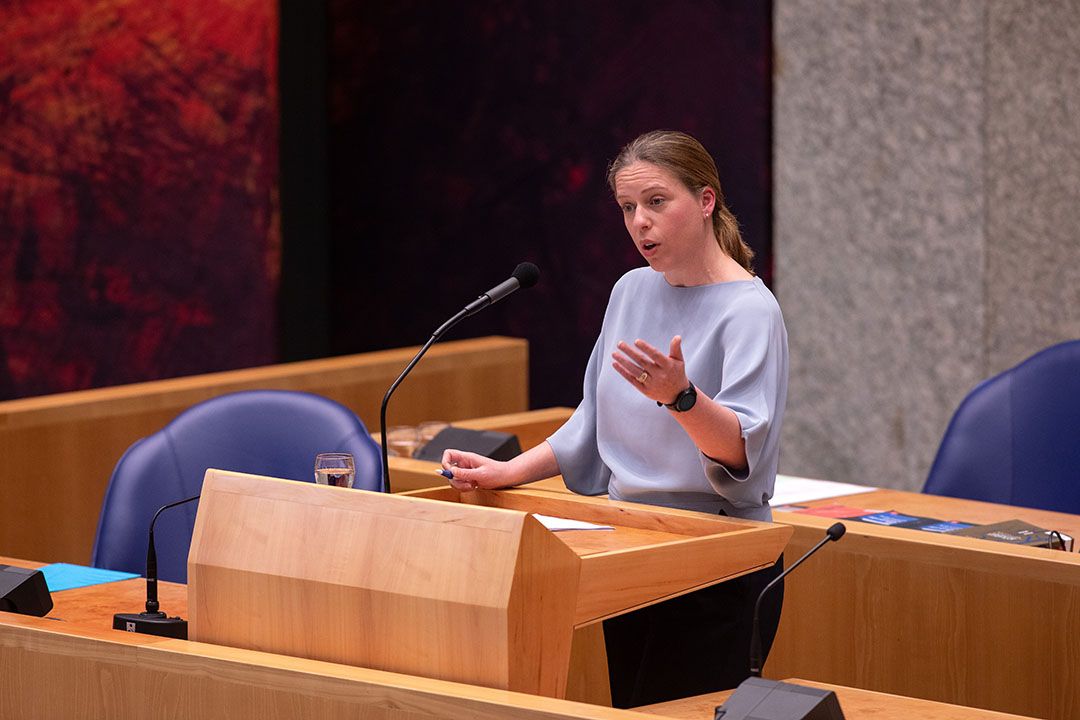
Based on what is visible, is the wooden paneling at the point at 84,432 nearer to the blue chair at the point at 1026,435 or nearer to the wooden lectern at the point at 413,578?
the blue chair at the point at 1026,435

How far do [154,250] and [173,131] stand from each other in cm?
43

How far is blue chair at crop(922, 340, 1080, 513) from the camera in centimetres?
394

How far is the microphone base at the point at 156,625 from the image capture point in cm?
252

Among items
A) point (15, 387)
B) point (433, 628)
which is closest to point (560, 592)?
point (433, 628)

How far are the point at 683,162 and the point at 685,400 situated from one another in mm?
434

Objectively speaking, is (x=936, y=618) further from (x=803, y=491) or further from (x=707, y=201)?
(x=707, y=201)

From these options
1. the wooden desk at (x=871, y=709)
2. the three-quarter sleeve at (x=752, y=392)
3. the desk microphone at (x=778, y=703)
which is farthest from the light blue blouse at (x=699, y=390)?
the desk microphone at (x=778, y=703)

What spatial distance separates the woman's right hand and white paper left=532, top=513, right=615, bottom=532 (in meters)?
0.11

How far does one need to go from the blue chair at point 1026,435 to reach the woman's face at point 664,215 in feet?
4.95

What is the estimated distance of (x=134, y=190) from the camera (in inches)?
250

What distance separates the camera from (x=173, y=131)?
6461 millimetres

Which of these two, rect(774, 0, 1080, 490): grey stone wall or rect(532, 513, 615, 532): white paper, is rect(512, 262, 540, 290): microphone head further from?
rect(774, 0, 1080, 490): grey stone wall

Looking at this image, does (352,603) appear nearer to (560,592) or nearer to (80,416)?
(560,592)

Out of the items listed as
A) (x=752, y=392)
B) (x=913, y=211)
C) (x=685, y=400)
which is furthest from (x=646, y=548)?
(x=913, y=211)
